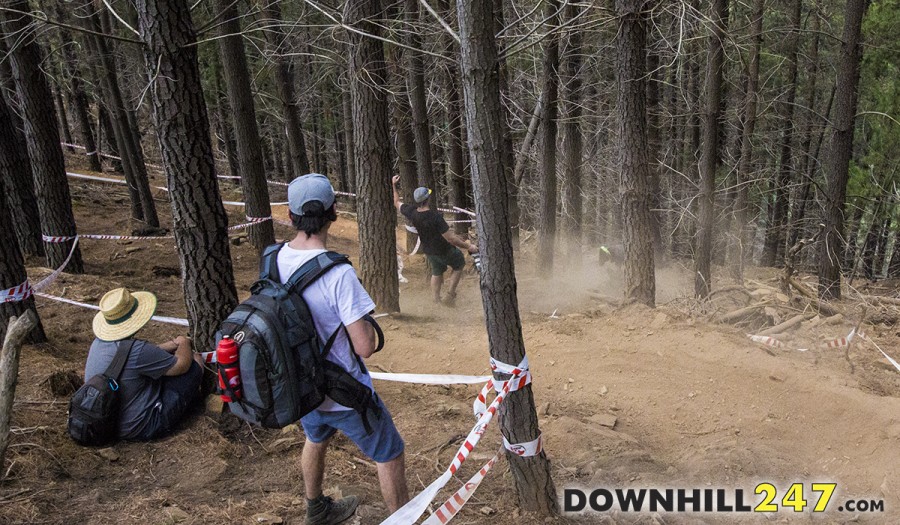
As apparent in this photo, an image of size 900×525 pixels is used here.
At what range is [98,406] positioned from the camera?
412cm

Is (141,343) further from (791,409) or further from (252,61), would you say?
(252,61)

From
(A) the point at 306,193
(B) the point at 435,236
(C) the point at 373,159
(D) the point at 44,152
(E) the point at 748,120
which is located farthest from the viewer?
(E) the point at 748,120

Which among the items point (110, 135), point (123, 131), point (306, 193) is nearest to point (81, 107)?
point (110, 135)

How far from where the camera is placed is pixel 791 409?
582 cm

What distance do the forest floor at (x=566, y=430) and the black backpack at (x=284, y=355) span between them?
Result: 1.10m

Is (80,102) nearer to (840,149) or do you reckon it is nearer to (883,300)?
(840,149)

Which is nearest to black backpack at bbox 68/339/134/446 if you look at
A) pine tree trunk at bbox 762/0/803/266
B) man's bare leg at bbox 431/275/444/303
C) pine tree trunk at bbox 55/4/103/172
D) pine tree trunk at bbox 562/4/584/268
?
man's bare leg at bbox 431/275/444/303

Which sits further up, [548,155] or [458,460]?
[548,155]

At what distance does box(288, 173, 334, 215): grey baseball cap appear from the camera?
3.07 m

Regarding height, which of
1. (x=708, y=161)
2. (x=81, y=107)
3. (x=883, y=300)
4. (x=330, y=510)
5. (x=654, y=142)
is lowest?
(x=883, y=300)

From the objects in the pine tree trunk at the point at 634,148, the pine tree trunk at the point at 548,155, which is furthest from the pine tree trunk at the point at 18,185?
the pine tree trunk at the point at 548,155

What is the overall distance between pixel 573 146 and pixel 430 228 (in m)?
5.35

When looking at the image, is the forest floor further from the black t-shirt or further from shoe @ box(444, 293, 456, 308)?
the black t-shirt

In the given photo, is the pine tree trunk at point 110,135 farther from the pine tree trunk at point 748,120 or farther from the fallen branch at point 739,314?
the fallen branch at point 739,314
